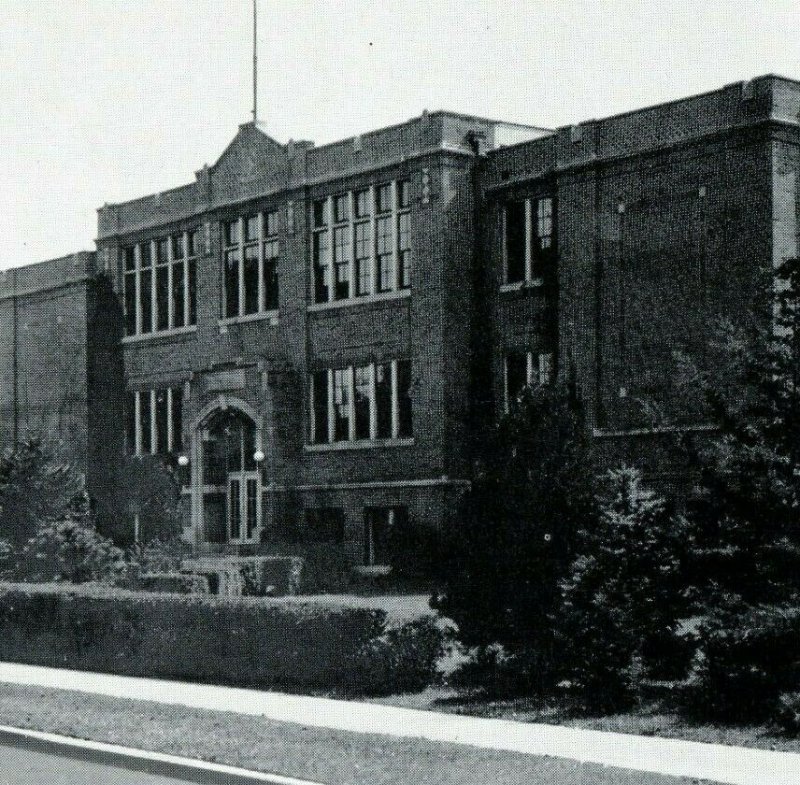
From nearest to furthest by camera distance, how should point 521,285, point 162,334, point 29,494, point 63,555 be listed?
A: point 63,555 < point 29,494 < point 521,285 < point 162,334

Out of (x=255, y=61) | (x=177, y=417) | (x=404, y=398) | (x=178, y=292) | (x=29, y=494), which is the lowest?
(x=29, y=494)

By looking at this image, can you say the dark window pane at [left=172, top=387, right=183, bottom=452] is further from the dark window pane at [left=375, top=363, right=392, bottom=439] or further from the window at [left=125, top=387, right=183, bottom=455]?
the dark window pane at [left=375, top=363, right=392, bottom=439]

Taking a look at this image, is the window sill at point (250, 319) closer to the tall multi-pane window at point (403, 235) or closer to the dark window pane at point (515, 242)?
the tall multi-pane window at point (403, 235)

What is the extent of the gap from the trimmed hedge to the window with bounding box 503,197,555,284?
15.3 metres

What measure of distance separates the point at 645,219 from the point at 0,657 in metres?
16.6

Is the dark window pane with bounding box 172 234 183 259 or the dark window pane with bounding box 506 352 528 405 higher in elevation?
the dark window pane with bounding box 172 234 183 259

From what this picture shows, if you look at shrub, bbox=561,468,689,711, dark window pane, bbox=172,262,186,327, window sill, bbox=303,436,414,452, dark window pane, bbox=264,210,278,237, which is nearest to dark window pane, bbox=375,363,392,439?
window sill, bbox=303,436,414,452

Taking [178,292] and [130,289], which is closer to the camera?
[178,292]

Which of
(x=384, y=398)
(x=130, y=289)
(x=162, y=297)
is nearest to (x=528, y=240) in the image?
(x=384, y=398)

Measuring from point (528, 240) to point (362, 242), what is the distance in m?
5.02

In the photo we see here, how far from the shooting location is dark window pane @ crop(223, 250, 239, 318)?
4262 centimetres

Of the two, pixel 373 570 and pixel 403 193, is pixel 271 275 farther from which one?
pixel 373 570

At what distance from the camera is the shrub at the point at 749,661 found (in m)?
14.1

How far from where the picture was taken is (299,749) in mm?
13258
